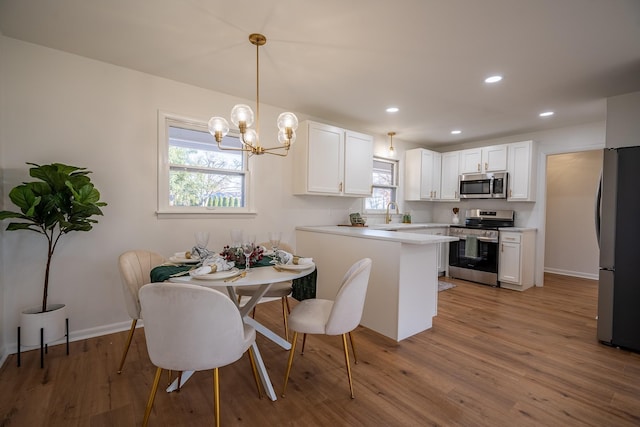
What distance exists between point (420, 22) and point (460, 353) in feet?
8.74

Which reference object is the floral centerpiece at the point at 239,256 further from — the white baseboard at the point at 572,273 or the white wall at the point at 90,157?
the white baseboard at the point at 572,273

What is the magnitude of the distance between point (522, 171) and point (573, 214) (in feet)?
6.52

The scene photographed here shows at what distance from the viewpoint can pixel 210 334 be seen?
56.1 inches

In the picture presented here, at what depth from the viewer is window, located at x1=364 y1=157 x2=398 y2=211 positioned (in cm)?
521

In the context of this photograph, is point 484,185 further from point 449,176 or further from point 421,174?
point 421,174

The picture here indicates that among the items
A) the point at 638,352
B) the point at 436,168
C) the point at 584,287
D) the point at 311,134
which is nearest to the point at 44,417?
the point at 311,134

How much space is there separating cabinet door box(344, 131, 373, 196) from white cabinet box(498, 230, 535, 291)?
2.32 meters

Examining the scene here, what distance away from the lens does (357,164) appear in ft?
14.2

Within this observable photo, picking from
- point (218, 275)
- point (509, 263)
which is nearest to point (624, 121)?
point (509, 263)

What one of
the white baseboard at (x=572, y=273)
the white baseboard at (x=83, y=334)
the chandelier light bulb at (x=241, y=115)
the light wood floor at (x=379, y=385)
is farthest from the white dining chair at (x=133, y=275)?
the white baseboard at (x=572, y=273)

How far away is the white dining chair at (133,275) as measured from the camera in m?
2.13

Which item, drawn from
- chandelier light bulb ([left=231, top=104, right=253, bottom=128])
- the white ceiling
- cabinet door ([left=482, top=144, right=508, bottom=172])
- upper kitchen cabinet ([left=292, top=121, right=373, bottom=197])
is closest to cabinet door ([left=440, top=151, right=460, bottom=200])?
cabinet door ([left=482, top=144, right=508, bottom=172])

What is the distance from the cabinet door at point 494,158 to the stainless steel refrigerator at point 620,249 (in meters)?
2.13

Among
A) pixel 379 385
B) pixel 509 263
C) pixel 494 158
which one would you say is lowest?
pixel 379 385
